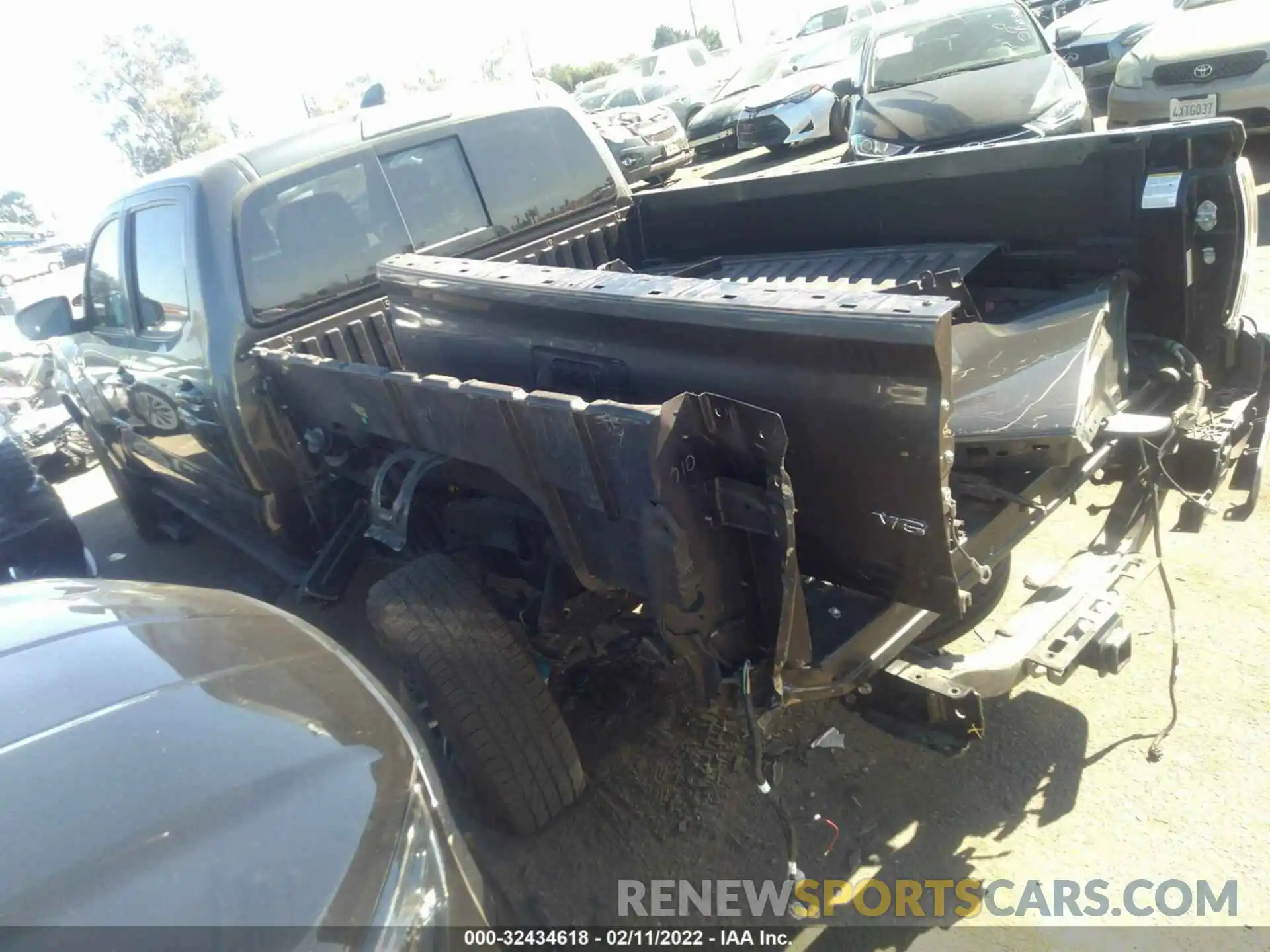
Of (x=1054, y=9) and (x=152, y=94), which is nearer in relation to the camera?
(x=1054, y=9)

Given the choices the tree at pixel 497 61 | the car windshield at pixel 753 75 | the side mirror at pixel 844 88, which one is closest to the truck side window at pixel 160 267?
the side mirror at pixel 844 88

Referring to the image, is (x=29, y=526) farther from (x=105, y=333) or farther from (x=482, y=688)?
(x=482, y=688)

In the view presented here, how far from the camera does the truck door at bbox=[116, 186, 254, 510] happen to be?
367 cm

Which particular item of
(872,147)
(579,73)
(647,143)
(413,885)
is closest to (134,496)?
(413,885)

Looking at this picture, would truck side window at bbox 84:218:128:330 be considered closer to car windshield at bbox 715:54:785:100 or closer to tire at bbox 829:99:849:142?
tire at bbox 829:99:849:142

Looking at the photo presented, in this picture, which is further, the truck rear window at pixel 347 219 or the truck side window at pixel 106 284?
the truck side window at pixel 106 284

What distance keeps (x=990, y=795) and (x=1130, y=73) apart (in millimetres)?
7264

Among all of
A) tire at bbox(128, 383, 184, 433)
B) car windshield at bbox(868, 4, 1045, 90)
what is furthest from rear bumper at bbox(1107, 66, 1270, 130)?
tire at bbox(128, 383, 184, 433)

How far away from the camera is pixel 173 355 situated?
3.90 metres

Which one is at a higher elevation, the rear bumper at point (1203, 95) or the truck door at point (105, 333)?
the truck door at point (105, 333)

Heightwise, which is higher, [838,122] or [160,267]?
[160,267]

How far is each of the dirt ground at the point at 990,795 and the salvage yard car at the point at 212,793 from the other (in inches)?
35.6

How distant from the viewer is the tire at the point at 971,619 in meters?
2.52

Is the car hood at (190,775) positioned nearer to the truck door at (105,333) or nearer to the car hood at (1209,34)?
the truck door at (105,333)
